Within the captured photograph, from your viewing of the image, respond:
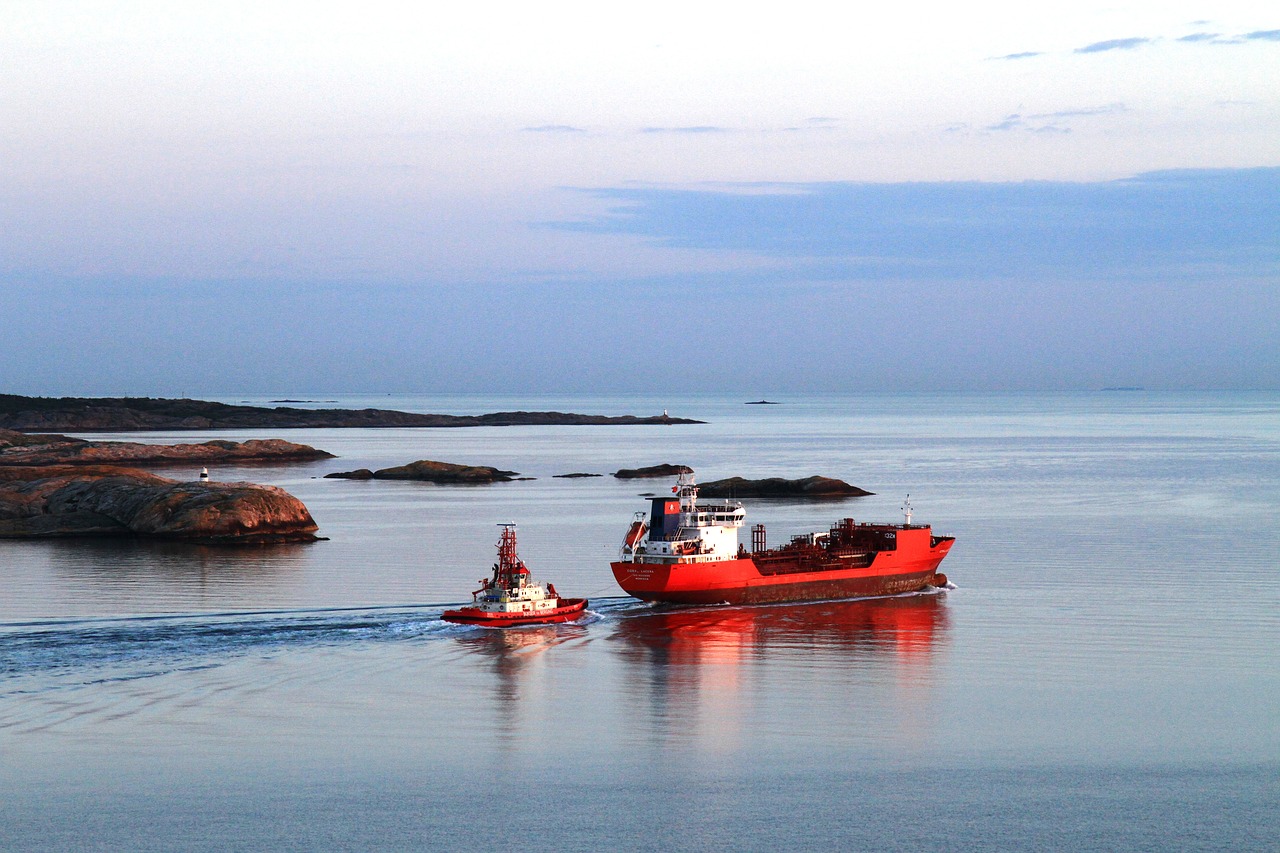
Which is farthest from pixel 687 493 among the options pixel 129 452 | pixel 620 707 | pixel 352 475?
pixel 129 452

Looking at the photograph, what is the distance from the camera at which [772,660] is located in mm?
37938

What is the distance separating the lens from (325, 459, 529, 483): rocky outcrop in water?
347 ft

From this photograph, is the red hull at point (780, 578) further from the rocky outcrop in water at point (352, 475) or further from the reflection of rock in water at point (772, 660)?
the rocky outcrop in water at point (352, 475)

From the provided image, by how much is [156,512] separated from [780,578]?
32454mm

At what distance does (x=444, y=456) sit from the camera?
142m

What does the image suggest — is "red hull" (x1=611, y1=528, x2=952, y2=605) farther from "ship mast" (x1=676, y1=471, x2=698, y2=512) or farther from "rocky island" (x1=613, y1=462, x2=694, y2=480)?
"rocky island" (x1=613, y1=462, x2=694, y2=480)

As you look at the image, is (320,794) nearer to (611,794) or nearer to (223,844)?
(223,844)

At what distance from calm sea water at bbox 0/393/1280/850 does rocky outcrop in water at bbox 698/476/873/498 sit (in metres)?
28.9

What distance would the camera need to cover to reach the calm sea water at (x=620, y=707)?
77.7 ft

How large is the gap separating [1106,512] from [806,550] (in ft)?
109

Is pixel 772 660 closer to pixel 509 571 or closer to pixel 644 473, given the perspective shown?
pixel 509 571

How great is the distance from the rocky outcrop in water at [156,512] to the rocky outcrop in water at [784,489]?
3394 cm

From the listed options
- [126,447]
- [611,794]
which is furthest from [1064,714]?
[126,447]

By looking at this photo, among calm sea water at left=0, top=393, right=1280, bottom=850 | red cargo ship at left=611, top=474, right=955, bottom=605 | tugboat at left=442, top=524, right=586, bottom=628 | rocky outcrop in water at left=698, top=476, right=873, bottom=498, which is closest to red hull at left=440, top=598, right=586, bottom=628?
tugboat at left=442, top=524, right=586, bottom=628
